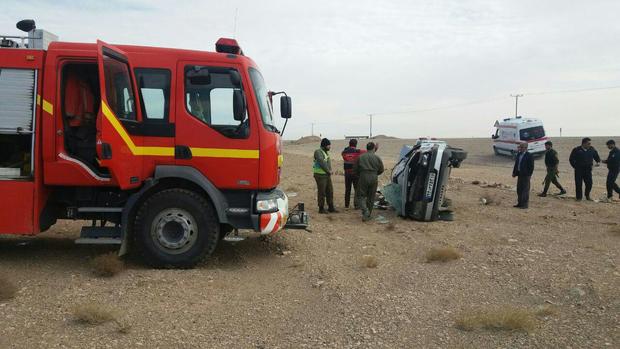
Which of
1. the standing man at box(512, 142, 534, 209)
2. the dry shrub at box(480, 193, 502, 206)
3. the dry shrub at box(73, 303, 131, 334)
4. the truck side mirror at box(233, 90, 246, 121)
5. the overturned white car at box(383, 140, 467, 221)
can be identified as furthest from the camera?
the dry shrub at box(480, 193, 502, 206)

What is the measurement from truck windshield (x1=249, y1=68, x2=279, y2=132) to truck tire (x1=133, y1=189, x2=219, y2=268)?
138 centimetres

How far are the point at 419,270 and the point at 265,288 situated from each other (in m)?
2.23

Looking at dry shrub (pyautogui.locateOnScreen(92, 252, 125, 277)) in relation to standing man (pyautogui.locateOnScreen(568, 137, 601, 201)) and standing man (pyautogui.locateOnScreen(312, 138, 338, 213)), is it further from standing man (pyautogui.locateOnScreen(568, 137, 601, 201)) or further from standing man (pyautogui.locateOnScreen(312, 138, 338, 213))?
standing man (pyautogui.locateOnScreen(568, 137, 601, 201))

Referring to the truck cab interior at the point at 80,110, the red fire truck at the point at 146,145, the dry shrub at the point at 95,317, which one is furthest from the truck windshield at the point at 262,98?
the dry shrub at the point at 95,317

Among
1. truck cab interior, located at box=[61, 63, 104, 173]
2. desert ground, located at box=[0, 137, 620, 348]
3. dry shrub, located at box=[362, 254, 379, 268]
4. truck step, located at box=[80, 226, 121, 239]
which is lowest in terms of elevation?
desert ground, located at box=[0, 137, 620, 348]

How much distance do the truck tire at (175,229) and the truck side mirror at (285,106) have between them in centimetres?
174

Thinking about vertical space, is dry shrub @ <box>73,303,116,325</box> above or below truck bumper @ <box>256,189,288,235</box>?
below

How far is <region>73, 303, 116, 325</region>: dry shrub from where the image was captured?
15.9 ft

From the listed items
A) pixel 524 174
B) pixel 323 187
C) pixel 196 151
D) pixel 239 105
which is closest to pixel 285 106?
pixel 239 105

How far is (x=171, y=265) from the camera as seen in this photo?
6887 mm

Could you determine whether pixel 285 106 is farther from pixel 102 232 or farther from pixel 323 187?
pixel 323 187

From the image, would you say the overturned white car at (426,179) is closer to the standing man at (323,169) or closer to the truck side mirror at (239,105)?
the standing man at (323,169)

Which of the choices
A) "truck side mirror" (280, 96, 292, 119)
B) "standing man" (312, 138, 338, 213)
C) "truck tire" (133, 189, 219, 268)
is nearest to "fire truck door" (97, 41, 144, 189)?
"truck tire" (133, 189, 219, 268)

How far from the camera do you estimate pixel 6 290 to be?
18.1ft
